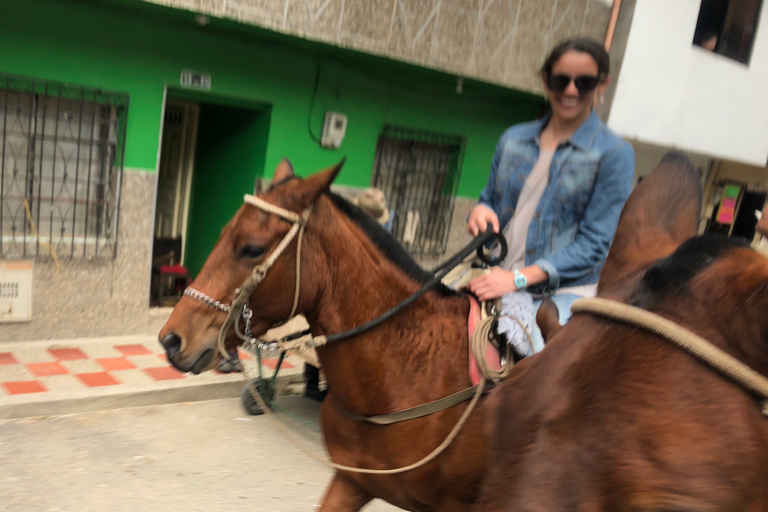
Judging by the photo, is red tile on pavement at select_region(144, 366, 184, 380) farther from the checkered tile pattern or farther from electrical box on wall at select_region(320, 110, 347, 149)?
electrical box on wall at select_region(320, 110, 347, 149)

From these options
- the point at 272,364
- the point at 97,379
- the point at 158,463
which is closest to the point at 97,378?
the point at 97,379

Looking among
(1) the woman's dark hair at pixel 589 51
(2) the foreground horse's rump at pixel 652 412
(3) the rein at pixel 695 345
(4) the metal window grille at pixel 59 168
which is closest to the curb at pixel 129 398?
(4) the metal window grille at pixel 59 168

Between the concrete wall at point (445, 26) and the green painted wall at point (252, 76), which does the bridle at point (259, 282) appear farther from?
the green painted wall at point (252, 76)

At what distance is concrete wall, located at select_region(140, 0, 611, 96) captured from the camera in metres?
5.79

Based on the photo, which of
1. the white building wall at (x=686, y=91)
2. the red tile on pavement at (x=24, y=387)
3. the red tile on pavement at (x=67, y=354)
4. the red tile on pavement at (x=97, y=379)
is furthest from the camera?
the white building wall at (x=686, y=91)

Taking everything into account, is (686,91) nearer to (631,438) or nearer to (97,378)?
(97,378)

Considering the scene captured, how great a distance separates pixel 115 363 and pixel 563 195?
15.6ft

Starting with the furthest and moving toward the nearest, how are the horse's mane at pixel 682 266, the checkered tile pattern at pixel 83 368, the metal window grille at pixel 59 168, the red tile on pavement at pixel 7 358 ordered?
the metal window grille at pixel 59 168, the red tile on pavement at pixel 7 358, the checkered tile pattern at pixel 83 368, the horse's mane at pixel 682 266

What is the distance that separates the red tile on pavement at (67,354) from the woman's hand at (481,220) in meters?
4.55

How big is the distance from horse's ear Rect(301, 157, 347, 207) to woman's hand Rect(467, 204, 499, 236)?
2.54ft

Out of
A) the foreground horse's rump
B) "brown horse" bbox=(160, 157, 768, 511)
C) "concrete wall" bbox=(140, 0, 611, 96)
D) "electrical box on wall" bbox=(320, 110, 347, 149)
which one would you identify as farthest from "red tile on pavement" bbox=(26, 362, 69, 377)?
the foreground horse's rump

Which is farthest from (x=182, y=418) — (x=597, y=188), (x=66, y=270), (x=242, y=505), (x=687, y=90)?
(x=687, y=90)

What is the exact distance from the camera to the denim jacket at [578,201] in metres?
2.68

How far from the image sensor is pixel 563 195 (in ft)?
9.14
